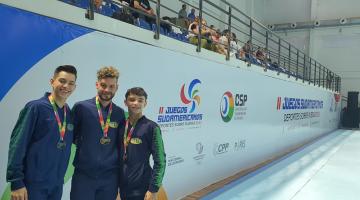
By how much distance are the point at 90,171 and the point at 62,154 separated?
213 mm

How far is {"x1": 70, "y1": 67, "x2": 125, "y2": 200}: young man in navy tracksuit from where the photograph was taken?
2.10 metres

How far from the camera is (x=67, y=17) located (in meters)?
2.70

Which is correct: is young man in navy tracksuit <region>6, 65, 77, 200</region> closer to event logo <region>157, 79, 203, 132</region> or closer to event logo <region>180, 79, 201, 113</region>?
event logo <region>157, 79, 203, 132</region>

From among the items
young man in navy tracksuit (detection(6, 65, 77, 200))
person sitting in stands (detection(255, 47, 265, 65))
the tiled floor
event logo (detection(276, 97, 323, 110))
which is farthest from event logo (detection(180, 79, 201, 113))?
event logo (detection(276, 97, 323, 110))

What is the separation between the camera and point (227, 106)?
215 inches

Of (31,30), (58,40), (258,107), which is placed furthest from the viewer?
(258,107)

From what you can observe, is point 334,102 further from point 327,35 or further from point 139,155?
point 139,155

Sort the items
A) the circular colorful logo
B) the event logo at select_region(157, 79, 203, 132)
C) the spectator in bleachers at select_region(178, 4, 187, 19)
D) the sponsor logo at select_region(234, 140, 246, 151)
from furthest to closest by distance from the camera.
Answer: the sponsor logo at select_region(234, 140, 246, 151) < the circular colorful logo < the spectator in bleachers at select_region(178, 4, 187, 19) < the event logo at select_region(157, 79, 203, 132)

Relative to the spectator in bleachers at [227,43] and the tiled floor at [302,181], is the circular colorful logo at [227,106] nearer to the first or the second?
the spectator in bleachers at [227,43]

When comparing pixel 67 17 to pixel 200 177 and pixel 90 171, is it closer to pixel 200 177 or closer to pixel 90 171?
pixel 90 171

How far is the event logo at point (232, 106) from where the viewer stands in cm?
535

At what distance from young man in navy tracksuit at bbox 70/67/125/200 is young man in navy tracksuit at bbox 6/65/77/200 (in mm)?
95

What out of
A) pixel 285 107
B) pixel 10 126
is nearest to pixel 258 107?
pixel 285 107

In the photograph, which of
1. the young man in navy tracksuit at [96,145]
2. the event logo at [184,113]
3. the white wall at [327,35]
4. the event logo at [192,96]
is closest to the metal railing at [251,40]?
the event logo at [192,96]
